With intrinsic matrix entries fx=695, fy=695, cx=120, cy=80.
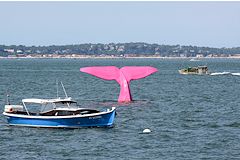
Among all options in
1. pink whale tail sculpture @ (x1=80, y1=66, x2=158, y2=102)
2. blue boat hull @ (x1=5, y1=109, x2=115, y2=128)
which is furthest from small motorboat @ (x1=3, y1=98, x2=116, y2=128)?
pink whale tail sculpture @ (x1=80, y1=66, x2=158, y2=102)

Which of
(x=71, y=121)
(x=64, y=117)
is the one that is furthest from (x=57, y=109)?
(x=71, y=121)

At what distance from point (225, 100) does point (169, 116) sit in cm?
2080

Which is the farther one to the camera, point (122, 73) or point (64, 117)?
point (122, 73)

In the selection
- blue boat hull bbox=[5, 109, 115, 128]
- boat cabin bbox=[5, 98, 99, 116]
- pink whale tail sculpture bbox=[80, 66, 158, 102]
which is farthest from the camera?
pink whale tail sculpture bbox=[80, 66, 158, 102]

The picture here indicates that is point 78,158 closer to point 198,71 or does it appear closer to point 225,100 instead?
point 225,100

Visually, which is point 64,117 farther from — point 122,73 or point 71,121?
point 122,73

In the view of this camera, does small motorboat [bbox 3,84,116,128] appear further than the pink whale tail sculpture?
No

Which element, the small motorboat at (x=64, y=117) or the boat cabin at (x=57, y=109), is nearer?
the small motorboat at (x=64, y=117)

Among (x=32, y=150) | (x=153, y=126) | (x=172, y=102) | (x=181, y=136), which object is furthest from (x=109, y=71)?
(x=32, y=150)

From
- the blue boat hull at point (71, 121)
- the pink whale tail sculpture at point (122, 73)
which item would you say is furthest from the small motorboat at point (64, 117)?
the pink whale tail sculpture at point (122, 73)

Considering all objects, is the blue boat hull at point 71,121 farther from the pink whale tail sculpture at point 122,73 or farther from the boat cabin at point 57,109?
the pink whale tail sculpture at point 122,73

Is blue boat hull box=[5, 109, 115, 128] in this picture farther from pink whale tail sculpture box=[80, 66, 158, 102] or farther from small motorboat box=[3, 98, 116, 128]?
pink whale tail sculpture box=[80, 66, 158, 102]

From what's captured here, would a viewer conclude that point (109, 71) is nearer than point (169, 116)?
No

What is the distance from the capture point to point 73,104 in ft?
166
